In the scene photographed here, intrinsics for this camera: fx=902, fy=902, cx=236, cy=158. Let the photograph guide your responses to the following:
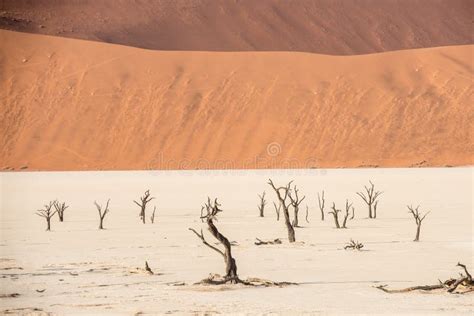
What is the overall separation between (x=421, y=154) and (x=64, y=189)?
101 feet

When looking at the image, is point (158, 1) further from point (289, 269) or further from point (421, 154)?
point (289, 269)

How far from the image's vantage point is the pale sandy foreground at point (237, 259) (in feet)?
35.6

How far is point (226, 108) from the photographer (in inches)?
2813

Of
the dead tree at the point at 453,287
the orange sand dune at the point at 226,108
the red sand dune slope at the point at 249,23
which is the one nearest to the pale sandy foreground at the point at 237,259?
the dead tree at the point at 453,287

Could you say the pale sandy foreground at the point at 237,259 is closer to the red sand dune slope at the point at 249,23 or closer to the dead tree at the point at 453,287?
the dead tree at the point at 453,287

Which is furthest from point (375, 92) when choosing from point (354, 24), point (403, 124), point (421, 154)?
point (354, 24)

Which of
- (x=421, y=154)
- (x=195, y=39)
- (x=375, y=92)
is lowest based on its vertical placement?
(x=421, y=154)

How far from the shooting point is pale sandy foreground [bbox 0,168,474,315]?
35.6 feet

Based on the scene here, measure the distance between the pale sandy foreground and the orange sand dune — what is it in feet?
→ 109

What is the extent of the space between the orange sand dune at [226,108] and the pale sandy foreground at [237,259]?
3319 centimetres

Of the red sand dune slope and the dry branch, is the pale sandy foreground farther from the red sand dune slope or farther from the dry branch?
the red sand dune slope

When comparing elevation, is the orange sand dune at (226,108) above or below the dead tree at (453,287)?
above

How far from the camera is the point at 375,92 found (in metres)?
72.0

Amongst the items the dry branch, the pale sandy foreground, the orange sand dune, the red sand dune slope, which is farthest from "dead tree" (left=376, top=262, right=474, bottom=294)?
the red sand dune slope
